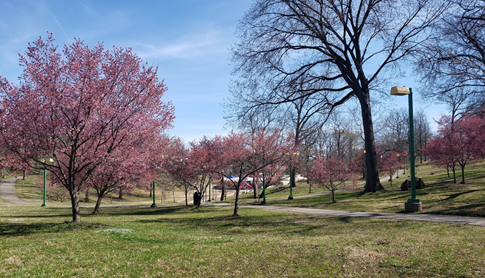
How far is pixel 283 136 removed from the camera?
2727 centimetres

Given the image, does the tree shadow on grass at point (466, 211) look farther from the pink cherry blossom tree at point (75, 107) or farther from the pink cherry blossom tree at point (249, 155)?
the pink cherry blossom tree at point (75, 107)

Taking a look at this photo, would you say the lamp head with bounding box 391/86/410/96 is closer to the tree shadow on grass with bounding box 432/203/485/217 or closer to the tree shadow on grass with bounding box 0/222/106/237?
the tree shadow on grass with bounding box 432/203/485/217

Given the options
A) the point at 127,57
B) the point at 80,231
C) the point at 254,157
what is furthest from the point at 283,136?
the point at 80,231

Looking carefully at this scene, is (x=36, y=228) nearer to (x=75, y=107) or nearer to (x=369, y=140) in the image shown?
(x=75, y=107)

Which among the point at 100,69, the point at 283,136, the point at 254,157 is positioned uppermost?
the point at 100,69

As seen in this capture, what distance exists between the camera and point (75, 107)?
1241 centimetres

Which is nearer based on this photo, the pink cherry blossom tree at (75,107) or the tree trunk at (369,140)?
the pink cherry blossom tree at (75,107)

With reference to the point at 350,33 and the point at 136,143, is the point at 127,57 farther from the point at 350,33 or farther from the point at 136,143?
the point at 350,33

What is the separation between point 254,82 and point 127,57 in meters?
8.94

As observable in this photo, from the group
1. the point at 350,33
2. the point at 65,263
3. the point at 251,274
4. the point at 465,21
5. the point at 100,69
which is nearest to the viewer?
the point at 251,274

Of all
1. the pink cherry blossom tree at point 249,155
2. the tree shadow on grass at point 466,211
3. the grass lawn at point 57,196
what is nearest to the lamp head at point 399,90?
the tree shadow on grass at point 466,211

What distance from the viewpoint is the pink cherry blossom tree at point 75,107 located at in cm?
1211

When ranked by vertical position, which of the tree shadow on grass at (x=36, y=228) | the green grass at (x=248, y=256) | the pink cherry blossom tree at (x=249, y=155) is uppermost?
the pink cherry blossom tree at (x=249, y=155)

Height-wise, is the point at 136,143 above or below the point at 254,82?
below
